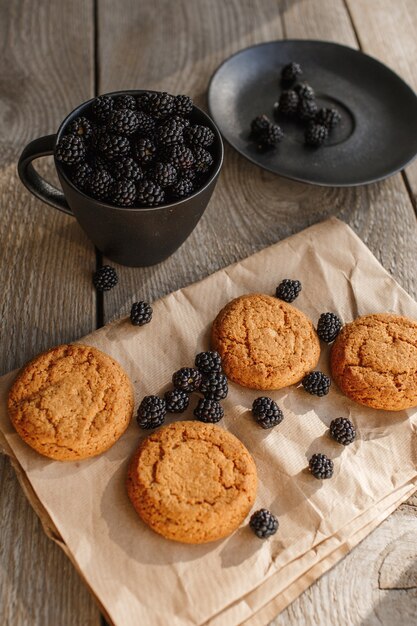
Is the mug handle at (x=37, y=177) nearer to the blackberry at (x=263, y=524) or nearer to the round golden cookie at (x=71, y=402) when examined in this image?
the round golden cookie at (x=71, y=402)

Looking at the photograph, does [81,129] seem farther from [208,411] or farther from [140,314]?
[208,411]

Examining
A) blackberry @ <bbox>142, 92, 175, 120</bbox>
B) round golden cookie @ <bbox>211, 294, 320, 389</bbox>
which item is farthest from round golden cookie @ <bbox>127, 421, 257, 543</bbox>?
blackberry @ <bbox>142, 92, 175, 120</bbox>

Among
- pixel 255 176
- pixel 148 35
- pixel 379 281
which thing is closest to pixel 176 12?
pixel 148 35

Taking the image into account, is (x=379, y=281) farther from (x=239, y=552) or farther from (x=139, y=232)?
(x=239, y=552)

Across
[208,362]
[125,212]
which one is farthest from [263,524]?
[125,212]

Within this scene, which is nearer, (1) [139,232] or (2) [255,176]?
(1) [139,232]

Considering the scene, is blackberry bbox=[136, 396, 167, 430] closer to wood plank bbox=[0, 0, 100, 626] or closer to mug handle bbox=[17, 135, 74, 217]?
wood plank bbox=[0, 0, 100, 626]
